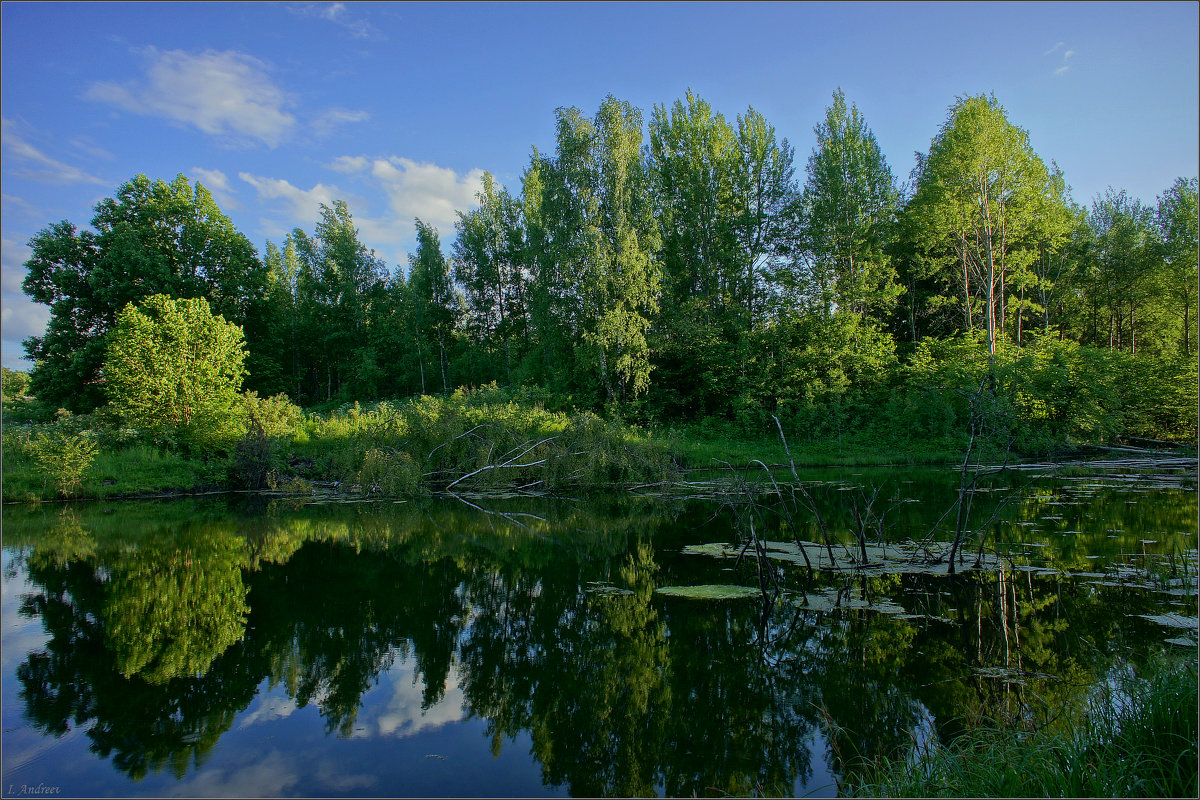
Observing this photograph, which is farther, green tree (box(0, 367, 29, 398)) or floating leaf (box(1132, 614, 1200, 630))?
green tree (box(0, 367, 29, 398))

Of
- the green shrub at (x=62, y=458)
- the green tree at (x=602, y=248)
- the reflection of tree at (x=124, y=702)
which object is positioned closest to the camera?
the reflection of tree at (x=124, y=702)

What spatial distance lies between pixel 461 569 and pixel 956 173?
2580 cm

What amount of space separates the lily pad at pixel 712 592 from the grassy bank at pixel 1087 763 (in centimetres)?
327

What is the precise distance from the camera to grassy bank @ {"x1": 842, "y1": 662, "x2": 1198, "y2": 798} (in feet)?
9.04

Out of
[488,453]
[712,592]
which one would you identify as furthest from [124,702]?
[488,453]

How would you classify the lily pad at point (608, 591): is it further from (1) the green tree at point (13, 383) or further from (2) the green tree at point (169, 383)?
(1) the green tree at point (13, 383)

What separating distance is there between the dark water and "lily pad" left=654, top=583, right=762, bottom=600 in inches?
7.4

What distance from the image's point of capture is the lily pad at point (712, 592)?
6.82 meters

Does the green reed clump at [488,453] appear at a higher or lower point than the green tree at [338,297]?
Answer: lower

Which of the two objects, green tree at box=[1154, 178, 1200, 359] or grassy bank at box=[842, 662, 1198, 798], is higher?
green tree at box=[1154, 178, 1200, 359]

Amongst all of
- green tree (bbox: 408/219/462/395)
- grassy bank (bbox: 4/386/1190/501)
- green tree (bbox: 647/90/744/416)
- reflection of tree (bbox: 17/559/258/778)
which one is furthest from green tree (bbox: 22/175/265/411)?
reflection of tree (bbox: 17/559/258/778)

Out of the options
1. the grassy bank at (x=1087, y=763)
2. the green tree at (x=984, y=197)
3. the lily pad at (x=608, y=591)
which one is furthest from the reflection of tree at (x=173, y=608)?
the green tree at (x=984, y=197)

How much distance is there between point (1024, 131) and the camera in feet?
82.2

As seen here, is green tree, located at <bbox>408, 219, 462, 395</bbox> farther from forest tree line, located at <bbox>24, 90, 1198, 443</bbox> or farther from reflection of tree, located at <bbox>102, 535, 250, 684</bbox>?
reflection of tree, located at <bbox>102, 535, 250, 684</bbox>
